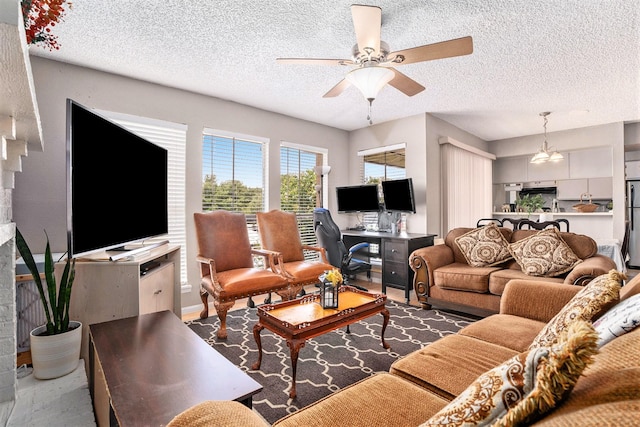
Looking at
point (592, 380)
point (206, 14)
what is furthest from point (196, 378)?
point (206, 14)

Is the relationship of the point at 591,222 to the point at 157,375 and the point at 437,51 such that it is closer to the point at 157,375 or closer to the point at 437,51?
the point at 437,51

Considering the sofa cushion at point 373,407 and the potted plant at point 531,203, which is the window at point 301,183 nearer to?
the sofa cushion at point 373,407

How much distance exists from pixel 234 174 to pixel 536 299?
3.41 metres

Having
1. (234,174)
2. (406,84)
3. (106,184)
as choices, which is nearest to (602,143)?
(406,84)

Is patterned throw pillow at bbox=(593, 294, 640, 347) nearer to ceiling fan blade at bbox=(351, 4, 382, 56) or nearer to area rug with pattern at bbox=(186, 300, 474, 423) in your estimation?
area rug with pattern at bbox=(186, 300, 474, 423)

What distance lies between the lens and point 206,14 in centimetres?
218

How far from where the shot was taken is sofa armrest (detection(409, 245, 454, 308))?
3.44 metres

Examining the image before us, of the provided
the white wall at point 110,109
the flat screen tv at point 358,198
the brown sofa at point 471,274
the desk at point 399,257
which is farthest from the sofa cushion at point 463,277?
Answer: the white wall at point 110,109

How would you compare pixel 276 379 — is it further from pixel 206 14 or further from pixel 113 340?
pixel 206 14

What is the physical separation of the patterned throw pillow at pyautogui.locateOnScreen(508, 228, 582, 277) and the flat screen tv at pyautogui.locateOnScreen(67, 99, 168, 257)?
11.6 ft

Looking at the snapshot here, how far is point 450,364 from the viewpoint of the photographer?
4.50 ft

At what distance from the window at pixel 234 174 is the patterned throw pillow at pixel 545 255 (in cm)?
300

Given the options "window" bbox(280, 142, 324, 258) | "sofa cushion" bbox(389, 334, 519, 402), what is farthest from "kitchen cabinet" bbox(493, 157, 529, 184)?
"sofa cushion" bbox(389, 334, 519, 402)

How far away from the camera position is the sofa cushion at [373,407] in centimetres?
100
